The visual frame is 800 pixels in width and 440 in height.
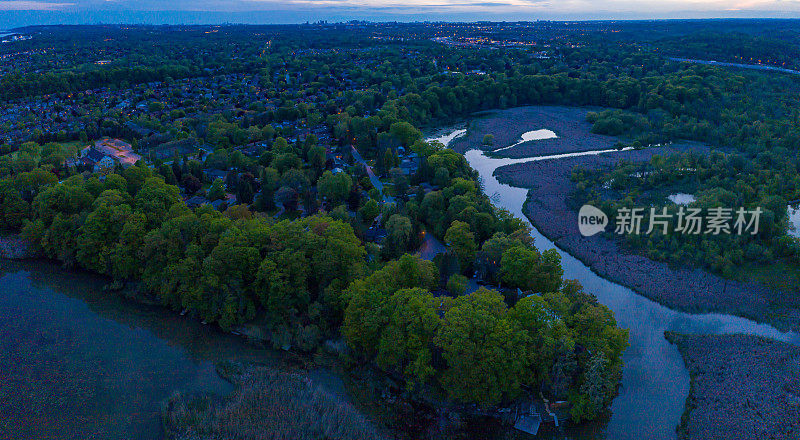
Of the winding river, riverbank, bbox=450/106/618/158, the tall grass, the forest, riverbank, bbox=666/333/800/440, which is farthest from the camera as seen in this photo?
riverbank, bbox=450/106/618/158

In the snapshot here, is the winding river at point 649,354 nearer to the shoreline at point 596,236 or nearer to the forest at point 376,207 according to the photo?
the shoreline at point 596,236

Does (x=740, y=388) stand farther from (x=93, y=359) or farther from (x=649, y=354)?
(x=93, y=359)

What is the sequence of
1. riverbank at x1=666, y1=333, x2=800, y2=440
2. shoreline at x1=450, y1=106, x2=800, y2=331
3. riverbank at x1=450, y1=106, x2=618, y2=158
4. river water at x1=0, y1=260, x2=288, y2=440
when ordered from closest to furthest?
1. riverbank at x1=666, y1=333, x2=800, y2=440
2. river water at x1=0, y1=260, x2=288, y2=440
3. shoreline at x1=450, y1=106, x2=800, y2=331
4. riverbank at x1=450, y1=106, x2=618, y2=158

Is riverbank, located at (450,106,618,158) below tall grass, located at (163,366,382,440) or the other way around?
the other way around

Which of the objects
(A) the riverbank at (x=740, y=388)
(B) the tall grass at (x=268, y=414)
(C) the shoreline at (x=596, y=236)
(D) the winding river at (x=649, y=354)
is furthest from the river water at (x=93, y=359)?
(C) the shoreline at (x=596, y=236)

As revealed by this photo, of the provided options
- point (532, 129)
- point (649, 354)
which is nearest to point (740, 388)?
point (649, 354)

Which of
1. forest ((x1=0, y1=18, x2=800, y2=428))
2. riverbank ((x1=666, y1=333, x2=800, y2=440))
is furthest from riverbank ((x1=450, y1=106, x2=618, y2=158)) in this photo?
riverbank ((x1=666, y1=333, x2=800, y2=440))

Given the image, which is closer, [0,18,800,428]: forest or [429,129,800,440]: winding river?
[429,129,800,440]: winding river

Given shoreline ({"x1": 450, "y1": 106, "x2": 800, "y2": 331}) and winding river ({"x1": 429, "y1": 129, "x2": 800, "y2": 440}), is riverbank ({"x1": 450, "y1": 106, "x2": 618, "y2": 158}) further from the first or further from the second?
winding river ({"x1": 429, "y1": 129, "x2": 800, "y2": 440})
